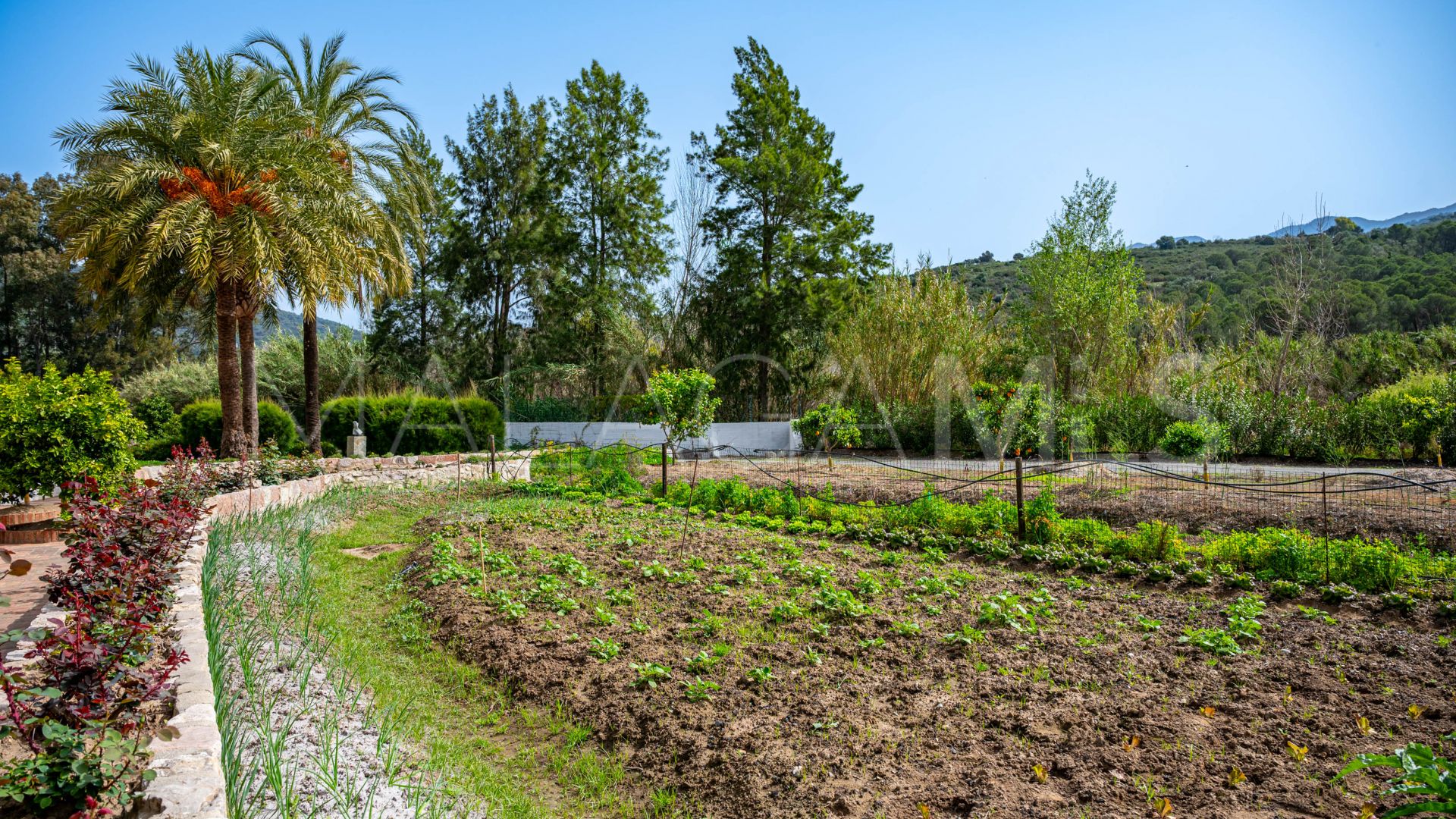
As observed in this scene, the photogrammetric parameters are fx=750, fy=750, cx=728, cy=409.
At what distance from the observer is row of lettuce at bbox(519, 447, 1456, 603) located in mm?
5562

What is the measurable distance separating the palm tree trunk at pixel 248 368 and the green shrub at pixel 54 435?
6.12 meters

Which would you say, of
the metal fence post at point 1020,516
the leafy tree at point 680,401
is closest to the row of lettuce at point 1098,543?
the metal fence post at point 1020,516

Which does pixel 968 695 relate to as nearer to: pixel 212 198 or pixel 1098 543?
pixel 1098 543

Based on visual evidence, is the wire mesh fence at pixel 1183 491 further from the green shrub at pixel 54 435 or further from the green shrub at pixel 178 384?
the green shrub at pixel 178 384

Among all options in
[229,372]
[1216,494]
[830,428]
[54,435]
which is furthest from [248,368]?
[1216,494]

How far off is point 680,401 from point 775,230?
9.85 metres

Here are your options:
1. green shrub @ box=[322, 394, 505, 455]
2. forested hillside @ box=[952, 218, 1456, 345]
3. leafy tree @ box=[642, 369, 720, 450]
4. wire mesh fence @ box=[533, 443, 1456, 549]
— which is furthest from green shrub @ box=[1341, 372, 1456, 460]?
green shrub @ box=[322, 394, 505, 455]

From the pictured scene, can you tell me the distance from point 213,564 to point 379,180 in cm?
1303

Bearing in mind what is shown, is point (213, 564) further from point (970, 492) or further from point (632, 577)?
point (970, 492)

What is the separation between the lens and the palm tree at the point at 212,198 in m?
11.7

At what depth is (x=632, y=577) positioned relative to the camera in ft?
19.0

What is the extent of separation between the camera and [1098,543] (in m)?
6.79

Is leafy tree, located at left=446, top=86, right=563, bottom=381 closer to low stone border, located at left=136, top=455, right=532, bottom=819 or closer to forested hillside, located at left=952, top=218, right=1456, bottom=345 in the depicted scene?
forested hillside, located at left=952, top=218, right=1456, bottom=345

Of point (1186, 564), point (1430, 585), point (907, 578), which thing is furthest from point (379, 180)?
point (1430, 585)
